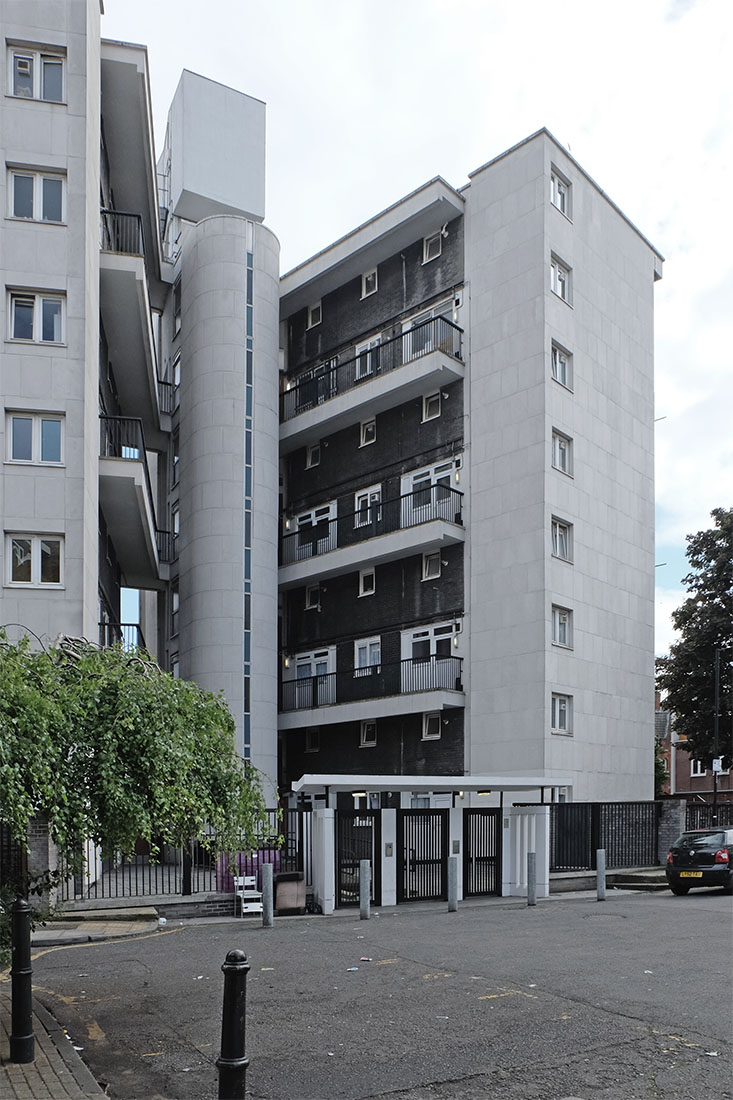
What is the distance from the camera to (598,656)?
110 ft

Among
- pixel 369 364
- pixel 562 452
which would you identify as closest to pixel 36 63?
pixel 369 364

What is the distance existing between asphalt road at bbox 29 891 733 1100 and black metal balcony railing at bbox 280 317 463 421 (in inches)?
875

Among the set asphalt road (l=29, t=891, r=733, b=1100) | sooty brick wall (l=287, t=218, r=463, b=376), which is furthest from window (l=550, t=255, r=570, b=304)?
asphalt road (l=29, t=891, r=733, b=1100)

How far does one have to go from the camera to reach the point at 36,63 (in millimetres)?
25844

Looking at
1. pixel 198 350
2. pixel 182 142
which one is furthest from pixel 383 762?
pixel 182 142

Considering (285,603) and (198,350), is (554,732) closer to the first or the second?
(285,603)

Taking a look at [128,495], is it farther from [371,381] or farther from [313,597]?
[313,597]

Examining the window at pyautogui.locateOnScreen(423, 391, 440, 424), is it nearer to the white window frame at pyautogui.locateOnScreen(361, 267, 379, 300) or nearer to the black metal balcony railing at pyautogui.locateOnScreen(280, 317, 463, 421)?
the black metal balcony railing at pyautogui.locateOnScreen(280, 317, 463, 421)

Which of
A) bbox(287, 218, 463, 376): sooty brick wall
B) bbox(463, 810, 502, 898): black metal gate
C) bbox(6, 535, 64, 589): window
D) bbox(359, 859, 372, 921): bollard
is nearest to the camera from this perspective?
bbox(359, 859, 372, 921): bollard

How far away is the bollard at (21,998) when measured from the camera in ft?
26.1

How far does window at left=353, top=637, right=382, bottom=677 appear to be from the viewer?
1430 inches

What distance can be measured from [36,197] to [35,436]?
5.71 metres

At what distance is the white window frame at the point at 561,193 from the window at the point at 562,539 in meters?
9.74

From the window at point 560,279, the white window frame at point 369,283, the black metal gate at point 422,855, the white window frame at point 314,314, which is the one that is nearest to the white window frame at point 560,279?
the window at point 560,279
